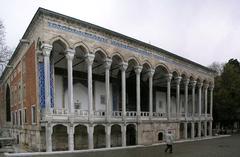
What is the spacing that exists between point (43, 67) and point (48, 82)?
4.85 feet

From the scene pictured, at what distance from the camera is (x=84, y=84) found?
2986 cm

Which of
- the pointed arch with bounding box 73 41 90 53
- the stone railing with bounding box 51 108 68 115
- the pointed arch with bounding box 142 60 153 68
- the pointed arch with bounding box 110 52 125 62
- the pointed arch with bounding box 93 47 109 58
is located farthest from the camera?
the pointed arch with bounding box 142 60 153 68

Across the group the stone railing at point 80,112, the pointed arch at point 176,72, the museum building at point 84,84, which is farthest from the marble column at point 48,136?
the pointed arch at point 176,72

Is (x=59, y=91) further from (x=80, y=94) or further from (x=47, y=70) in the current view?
(x=47, y=70)

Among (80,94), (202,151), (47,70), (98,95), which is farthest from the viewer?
(98,95)

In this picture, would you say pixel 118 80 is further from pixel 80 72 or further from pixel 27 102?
pixel 27 102

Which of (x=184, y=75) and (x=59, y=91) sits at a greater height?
(x=184, y=75)

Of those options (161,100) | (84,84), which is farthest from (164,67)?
(161,100)

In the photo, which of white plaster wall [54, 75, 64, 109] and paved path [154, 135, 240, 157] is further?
white plaster wall [54, 75, 64, 109]

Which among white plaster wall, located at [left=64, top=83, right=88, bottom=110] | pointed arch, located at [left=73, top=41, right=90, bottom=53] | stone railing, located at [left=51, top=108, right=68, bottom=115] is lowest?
stone railing, located at [left=51, top=108, right=68, bottom=115]

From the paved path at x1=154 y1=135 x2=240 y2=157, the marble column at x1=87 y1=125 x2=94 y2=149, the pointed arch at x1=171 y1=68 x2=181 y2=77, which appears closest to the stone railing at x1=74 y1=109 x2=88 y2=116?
the marble column at x1=87 y1=125 x2=94 y2=149

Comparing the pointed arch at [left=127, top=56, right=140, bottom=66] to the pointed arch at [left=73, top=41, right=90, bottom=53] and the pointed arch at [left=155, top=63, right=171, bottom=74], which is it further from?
the pointed arch at [left=73, top=41, right=90, bottom=53]

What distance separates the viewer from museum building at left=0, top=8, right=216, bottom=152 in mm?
20547

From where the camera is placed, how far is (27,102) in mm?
26047
